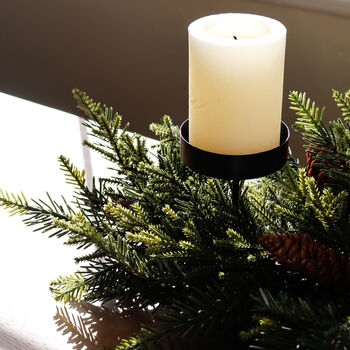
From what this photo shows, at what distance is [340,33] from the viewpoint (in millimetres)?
1362

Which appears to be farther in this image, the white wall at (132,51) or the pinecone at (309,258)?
the white wall at (132,51)

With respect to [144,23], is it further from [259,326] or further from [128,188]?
[259,326]

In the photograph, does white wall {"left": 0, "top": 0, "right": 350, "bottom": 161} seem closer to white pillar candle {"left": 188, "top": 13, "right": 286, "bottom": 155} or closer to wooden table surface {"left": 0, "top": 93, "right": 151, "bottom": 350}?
wooden table surface {"left": 0, "top": 93, "right": 151, "bottom": 350}

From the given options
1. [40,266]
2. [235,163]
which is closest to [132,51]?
[40,266]

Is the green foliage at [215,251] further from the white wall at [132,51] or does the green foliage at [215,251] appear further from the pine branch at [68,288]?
the white wall at [132,51]

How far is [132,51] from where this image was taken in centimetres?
176

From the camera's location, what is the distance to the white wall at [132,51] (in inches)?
55.9

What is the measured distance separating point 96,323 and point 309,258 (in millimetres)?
214

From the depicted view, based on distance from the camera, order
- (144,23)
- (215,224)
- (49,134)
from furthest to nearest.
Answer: (144,23)
(49,134)
(215,224)

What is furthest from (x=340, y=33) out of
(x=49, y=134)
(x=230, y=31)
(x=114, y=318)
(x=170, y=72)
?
(x=114, y=318)

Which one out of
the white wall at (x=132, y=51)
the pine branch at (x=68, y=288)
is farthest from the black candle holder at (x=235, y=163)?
the white wall at (x=132, y=51)

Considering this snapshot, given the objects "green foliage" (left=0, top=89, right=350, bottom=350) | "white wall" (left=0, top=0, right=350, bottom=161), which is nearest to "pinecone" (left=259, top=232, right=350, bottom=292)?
"green foliage" (left=0, top=89, right=350, bottom=350)

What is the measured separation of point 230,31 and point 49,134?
1.50ft

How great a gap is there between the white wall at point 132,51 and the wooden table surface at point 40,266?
792mm
